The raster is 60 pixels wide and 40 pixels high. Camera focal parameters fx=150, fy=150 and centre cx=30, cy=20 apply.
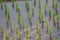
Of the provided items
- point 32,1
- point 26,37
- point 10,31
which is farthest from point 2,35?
point 32,1

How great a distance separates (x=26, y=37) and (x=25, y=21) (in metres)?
0.14

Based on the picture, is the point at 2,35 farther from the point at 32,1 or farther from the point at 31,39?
the point at 32,1

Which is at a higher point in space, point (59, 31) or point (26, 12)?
Result: point (26, 12)

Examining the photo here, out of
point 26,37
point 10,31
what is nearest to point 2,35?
point 10,31

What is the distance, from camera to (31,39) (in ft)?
4.21

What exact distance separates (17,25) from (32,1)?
26 cm

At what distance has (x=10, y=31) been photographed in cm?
129

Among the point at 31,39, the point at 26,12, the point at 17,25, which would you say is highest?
the point at 26,12

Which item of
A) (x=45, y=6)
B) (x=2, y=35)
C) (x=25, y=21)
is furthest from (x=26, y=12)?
(x=2, y=35)

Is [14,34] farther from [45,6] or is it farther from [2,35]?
[45,6]

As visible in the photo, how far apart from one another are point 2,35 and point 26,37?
21cm

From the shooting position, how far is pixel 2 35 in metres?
1.28

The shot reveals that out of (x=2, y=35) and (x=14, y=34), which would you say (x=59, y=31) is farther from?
(x=2, y=35)

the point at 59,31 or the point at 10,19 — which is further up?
the point at 10,19
